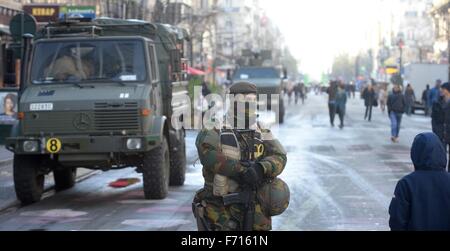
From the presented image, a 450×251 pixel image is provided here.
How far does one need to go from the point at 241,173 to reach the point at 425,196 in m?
1.17

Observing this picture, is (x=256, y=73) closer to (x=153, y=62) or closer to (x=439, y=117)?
(x=439, y=117)

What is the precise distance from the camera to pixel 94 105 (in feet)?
35.4

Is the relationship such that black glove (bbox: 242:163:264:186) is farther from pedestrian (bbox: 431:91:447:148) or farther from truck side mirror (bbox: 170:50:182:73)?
pedestrian (bbox: 431:91:447:148)

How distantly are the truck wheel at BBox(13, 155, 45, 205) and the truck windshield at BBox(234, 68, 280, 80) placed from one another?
77.3 ft

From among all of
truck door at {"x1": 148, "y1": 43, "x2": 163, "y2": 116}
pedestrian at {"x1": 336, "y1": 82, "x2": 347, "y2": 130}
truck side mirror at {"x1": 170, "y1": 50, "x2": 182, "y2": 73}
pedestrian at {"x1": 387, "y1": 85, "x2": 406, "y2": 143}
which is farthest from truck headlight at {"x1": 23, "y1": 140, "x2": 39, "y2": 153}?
pedestrian at {"x1": 336, "y1": 82, "x2": 347, "y2": 130}

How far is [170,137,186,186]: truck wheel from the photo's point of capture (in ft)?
42.5

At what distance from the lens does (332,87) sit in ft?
98.9

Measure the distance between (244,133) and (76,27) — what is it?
Answer: 7350mm

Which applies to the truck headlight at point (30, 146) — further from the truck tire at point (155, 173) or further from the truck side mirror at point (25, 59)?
the truck tire at point (155, 173)

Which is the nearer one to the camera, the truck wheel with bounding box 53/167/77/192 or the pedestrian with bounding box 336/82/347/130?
the truck wheel with bounding box 53/167/77/192

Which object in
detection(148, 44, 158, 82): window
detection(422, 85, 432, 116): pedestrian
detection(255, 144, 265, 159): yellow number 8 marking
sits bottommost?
detection(422, 85, 432, 116): pedestrian

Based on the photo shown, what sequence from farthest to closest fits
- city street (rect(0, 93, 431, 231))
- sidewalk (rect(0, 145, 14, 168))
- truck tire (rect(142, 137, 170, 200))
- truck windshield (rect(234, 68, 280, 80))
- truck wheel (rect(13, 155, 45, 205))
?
truck windshield (rect(234, 68, 280, 80)) < sidewalk (rect(0, 145, 14, 168)) < truck tire (rect(142, 137, 170, 200)) < truck wheel (rect(13, 155, 45, 205)) < city street (rect(0, 93, 431, 231))

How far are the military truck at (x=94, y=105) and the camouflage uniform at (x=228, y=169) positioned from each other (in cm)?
560
